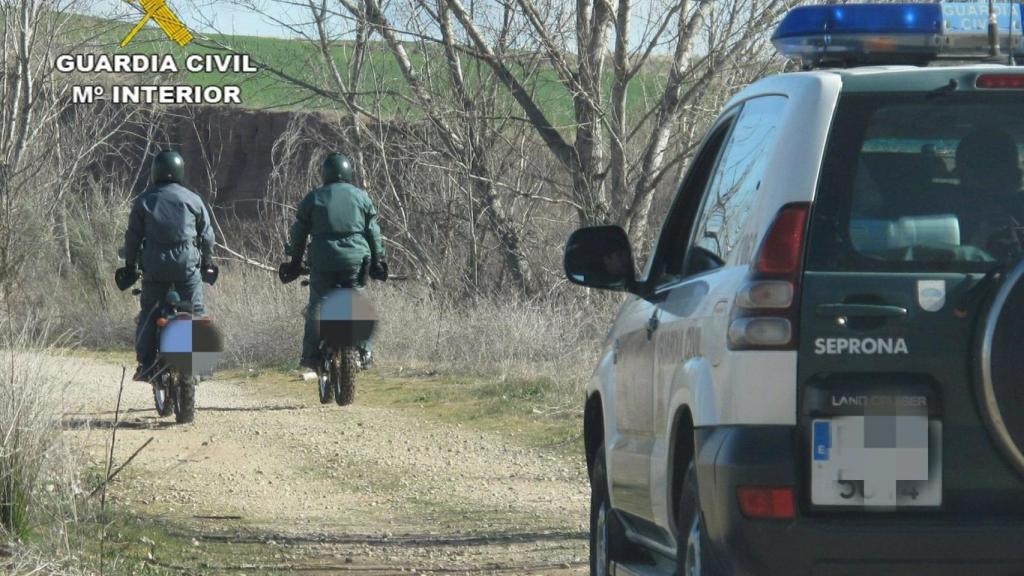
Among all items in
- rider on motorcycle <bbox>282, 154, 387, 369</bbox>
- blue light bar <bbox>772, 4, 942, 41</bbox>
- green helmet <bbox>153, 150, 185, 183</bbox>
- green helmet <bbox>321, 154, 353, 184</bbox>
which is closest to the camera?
blue light bar <bbox>772, 4, 942, 41</bbox>

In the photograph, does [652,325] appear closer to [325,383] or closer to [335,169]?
[335,169]

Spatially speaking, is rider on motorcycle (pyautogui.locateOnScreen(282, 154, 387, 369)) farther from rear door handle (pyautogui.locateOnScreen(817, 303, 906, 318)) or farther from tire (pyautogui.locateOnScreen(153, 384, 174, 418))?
rear door handle (pyautogui.locateOnScreen(817, 303, 906, 318))

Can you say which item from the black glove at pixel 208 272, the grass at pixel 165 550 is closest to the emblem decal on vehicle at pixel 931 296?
the grass at pixel 165 550

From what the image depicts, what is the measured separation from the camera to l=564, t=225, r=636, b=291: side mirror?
16.0 ft

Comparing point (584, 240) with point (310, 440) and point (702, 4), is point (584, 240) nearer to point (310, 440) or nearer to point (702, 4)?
point (310, 440)

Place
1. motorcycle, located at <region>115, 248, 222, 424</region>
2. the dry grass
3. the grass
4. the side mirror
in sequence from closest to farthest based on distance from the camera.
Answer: the side mirror < the dry grass < the grass < motorcycle, located at <region>115, 248, 222, 424</region>

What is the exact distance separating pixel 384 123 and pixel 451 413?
620cm

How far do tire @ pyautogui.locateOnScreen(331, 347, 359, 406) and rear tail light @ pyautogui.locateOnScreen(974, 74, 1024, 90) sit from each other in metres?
9.12

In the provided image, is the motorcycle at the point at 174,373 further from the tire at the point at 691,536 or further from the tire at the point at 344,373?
the tire at the point at 691,536

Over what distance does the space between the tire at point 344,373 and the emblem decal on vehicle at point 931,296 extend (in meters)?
9.24

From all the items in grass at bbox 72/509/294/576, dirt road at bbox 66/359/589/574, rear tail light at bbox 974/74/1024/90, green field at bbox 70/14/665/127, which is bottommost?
dirt road at bbox 66/359/589/574

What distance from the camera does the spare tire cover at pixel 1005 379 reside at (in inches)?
139

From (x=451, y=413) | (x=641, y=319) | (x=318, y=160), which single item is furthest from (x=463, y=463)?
(x=318, y=160)

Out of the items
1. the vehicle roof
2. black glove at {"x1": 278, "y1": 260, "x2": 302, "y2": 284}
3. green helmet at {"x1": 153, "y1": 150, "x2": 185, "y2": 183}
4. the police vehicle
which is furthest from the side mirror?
black glove at {"x1": 278, "y1": 260, "x2": 302, "y2": 284}
